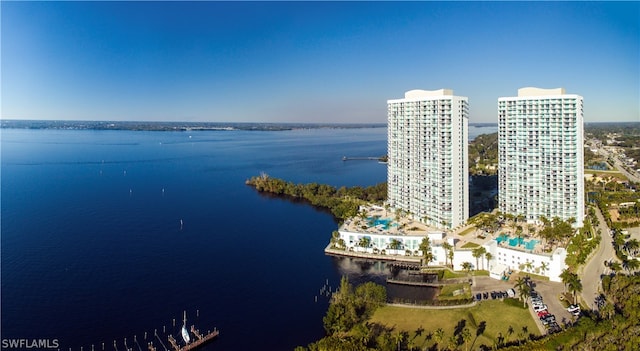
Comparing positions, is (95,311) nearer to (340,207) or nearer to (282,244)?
(282,244)

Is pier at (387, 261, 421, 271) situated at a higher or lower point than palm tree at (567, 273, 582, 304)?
lower

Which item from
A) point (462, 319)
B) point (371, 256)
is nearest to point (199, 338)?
point (462, 319)

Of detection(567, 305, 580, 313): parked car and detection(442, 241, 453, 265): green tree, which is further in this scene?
detection(442, 241, 453, 265): green tree

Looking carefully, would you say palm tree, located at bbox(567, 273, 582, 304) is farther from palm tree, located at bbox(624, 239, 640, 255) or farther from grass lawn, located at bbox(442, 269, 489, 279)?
palm tree, located at bbox(624, 239, 640, 255)

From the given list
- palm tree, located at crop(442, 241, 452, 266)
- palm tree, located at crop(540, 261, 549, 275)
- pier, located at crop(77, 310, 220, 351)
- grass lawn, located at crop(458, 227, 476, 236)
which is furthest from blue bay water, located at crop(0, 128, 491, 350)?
palm tree, located at crop(540, 261, 549, 275)

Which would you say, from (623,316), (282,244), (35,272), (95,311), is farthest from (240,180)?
(623,316)

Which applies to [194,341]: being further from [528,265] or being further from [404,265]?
[528,265]

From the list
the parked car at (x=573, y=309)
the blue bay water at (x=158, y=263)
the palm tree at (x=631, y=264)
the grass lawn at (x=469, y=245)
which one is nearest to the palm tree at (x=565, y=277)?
the parked car at (x=573, y=309)

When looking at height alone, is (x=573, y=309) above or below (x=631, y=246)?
below

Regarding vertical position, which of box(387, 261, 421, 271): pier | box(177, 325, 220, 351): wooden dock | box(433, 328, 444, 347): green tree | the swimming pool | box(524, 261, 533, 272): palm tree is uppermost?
the swimming pool
